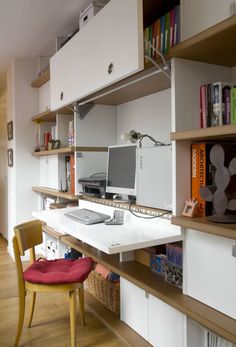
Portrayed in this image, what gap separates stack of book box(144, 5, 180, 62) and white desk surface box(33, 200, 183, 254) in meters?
0.90

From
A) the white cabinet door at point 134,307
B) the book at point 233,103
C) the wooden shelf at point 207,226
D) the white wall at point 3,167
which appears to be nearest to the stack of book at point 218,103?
the book at point 233,103

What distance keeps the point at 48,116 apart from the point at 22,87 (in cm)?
64

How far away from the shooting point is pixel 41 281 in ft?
6.36

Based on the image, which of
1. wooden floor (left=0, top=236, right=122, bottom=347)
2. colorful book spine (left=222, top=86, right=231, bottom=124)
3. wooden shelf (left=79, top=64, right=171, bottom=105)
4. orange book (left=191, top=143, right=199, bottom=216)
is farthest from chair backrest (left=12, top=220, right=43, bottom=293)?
colorful book spine (left=222, top=86, right=231, bottom=124)

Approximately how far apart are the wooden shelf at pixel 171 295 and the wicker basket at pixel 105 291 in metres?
0.29

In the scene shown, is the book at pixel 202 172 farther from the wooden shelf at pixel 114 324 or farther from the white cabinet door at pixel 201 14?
the wooden shelf at pixel 114 324

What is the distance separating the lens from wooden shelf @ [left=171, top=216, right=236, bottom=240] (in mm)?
1231

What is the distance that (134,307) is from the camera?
2.06m

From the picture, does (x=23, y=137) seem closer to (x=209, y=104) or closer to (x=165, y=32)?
(x=165, y=32)

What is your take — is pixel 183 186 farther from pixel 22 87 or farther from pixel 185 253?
pixel 22 87

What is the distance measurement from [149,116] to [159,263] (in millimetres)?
1058

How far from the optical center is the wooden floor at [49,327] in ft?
6.84

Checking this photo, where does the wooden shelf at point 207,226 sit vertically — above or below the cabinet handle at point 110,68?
below

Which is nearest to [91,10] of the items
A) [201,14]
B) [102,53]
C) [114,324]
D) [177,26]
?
[102,53]
